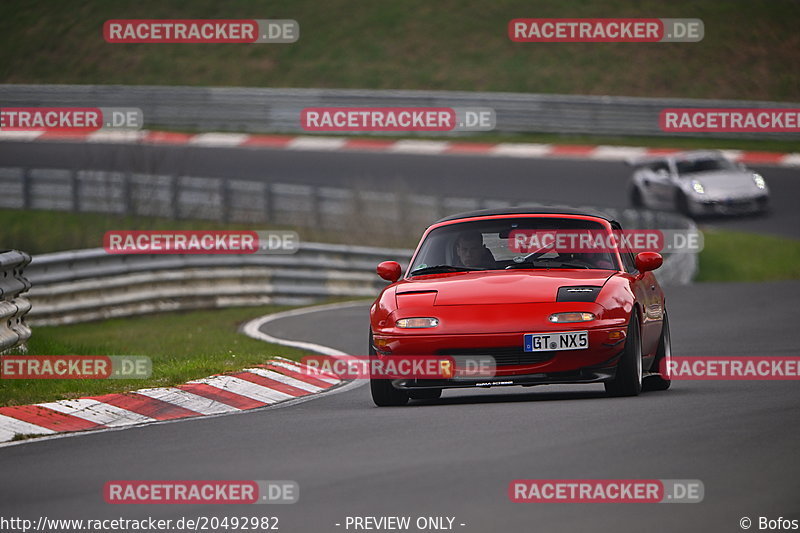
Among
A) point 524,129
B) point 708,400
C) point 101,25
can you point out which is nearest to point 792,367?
point 708,400

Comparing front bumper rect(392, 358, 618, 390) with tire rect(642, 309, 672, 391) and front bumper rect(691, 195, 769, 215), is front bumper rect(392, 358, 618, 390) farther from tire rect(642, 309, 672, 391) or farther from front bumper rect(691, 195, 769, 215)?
front bumper rect(691, 195, 769, 215)

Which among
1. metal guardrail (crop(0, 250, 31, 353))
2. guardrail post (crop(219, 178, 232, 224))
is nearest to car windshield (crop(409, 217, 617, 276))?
metal guardrail (crop(0, 250, 31, 353))

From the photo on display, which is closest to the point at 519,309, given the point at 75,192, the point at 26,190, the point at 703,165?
the point at 75,192

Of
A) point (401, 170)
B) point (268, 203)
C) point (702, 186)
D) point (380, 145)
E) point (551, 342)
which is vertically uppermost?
point (380, 145)

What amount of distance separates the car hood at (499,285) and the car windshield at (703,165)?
19971 millimetres

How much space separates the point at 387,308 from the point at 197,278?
12.0 meters

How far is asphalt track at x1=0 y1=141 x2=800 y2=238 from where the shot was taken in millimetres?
32438

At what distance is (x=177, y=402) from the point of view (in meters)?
11.0

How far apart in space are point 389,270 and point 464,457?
12.2ft

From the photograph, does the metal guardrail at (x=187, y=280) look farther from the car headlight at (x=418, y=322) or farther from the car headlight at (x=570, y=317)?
the car headlight at (x=570, y=317)

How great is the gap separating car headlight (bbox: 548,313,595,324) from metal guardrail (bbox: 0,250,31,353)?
15.5ft

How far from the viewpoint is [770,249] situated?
92.6ft

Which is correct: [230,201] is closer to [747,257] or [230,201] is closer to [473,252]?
[747,257]

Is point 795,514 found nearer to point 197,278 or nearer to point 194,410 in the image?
point 194,410
